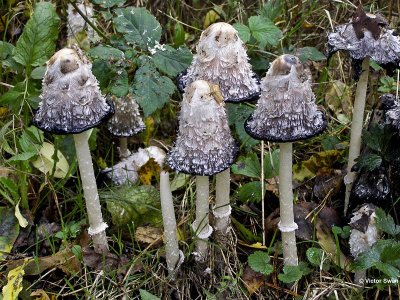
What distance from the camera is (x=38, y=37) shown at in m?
3.11

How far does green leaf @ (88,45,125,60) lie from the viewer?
2.75 meters

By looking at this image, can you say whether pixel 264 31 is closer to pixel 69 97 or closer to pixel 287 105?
pixel 287 105

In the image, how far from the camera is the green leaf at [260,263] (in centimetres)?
267

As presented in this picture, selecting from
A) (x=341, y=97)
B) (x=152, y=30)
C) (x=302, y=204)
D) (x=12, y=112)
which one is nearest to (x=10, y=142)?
(x=12, y=112)

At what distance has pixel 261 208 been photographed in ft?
10.7

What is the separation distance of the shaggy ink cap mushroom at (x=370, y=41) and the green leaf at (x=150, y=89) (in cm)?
79

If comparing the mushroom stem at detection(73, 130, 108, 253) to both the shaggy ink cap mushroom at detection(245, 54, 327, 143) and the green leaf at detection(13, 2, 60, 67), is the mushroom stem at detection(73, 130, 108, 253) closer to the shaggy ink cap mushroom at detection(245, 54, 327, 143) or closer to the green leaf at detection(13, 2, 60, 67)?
the green leaf at detection(13, 2, 60, 67)

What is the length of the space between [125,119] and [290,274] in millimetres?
1329

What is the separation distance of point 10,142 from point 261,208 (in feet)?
4.82

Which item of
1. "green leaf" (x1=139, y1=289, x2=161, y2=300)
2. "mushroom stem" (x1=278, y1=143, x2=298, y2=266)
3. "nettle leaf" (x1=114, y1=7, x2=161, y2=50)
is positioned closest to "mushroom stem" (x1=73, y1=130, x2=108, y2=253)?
"green leaf" (x1=139, y1=289, x2=161, y2=300)

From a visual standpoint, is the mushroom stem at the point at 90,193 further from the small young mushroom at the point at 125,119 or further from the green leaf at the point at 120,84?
the small young mushroom at the point at 125,119

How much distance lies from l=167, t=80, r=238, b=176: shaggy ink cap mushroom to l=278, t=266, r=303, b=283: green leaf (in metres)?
0.67

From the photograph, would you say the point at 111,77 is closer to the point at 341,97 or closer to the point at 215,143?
the point at 215,143

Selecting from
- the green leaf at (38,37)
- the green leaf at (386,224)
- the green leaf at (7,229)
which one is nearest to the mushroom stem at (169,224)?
the green leaf at (7,229)
